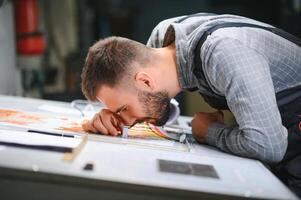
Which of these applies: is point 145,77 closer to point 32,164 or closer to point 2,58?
point 32,164

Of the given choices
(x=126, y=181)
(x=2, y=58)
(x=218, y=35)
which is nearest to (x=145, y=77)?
(x=218, y=35)

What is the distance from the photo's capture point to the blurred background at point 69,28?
98.3 inches

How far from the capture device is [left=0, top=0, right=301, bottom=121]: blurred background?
2496mm

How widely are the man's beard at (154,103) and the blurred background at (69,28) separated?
0.82 metres

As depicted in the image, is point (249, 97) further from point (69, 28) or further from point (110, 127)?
point (69, 28)

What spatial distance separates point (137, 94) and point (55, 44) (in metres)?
2.03

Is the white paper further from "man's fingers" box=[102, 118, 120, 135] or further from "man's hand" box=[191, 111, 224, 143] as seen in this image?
"man's hand" box=[191, 111, 224, 143]

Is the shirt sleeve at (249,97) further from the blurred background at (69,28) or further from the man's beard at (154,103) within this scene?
the blurred background at (69,28)

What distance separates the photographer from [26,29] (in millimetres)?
2523

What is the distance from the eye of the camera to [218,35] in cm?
112

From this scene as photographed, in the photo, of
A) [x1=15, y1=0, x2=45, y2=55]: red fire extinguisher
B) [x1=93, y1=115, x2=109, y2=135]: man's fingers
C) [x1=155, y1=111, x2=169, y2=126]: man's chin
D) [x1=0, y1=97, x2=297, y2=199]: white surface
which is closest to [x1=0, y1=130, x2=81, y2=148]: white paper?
[x1=0, y1=97, x2=297, y2=199]: white surface

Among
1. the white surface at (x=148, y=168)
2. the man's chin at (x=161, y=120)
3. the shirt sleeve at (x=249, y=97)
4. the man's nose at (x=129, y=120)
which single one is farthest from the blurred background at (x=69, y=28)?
the white surface at (x=148, y=168)

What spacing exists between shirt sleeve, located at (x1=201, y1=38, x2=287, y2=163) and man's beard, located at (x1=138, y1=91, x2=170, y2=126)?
0.67 feet

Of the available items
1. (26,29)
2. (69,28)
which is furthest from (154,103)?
(69,28)
